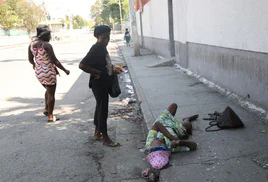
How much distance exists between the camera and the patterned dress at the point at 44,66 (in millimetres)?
5359

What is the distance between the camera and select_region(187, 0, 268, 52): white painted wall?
4742 mm

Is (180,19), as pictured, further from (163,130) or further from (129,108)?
(163,130)

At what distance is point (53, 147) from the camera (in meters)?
4.36

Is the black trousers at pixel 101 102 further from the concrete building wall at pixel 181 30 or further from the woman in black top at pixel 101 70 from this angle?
the concrete building wall at pixel 181 30

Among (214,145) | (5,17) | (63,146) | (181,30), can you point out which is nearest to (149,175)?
(214,145)

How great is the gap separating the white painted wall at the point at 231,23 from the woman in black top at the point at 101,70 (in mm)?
2542

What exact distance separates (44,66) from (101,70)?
187 centimetres

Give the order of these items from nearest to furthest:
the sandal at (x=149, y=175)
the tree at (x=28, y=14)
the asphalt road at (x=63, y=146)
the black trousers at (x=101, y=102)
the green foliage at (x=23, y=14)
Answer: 1. the sandal at (x=149, y=175)
2. the asphalt road at (x=63, y=146)
3. the black trousers at (x=101, y=102)
4. the green foliage at (x=23, y=14)
5. the tree at (x=28, y=14)

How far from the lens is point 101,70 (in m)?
4.06

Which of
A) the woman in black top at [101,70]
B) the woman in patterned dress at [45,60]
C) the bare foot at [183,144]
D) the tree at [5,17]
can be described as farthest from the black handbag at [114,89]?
the tree at [5,17]

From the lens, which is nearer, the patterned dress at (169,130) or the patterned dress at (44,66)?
the patterned dress at (169,130)

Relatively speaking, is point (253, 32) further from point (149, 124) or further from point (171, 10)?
point (171, 10)

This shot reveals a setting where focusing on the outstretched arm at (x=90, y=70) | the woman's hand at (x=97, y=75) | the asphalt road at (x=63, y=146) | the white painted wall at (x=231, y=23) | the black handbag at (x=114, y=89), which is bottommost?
the asphalt road at (x=63, y=146)

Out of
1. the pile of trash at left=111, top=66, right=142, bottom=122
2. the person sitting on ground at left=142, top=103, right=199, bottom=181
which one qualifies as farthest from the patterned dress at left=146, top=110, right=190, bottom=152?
the pile of trash at left=111, top=66, right=142, bottom=122
